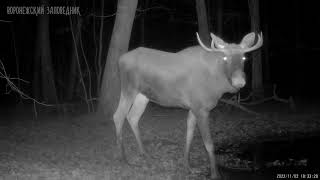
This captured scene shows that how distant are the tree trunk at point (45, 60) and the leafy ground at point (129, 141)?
2127 mm

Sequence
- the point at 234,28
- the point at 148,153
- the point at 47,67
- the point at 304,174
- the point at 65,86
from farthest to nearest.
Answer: the point at 234,28
the point at 65,86
the point at 47,67
the point at 148,153
the point at 304,174

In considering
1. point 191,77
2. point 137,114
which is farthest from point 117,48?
point 191,77

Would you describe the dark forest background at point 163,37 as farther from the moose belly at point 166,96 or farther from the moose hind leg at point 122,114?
the moose belly at point 166,96

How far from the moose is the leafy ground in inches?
25.4

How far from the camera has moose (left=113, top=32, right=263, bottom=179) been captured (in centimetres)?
823

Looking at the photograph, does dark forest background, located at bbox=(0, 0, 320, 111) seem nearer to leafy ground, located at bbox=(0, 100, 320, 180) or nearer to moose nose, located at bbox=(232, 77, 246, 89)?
leafy ground, located at bbox=(0, 100, 320, 180)

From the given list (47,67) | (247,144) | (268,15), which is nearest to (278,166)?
(247,144)

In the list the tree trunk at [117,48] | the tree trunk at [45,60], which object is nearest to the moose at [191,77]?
the tree trunk at [117,48]

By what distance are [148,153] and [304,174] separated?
10.9ft

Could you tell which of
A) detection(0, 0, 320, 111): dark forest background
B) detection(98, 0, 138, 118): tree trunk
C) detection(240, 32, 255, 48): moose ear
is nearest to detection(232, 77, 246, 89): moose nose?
detection(240, 32, 255, 48): moose ear

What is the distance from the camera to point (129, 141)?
11656 mm

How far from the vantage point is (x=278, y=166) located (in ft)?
29.8

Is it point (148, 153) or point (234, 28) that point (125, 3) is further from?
point (234, 28)

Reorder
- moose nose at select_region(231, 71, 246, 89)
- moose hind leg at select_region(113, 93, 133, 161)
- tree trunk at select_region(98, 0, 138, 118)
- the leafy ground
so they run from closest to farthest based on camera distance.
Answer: moose nose at select_region(231, 71, 246, 89), the leafy ground, moose hind leg at select_region(113, 93, 133, 161), tree trunk at select_region(98, 0, 138, 118)
